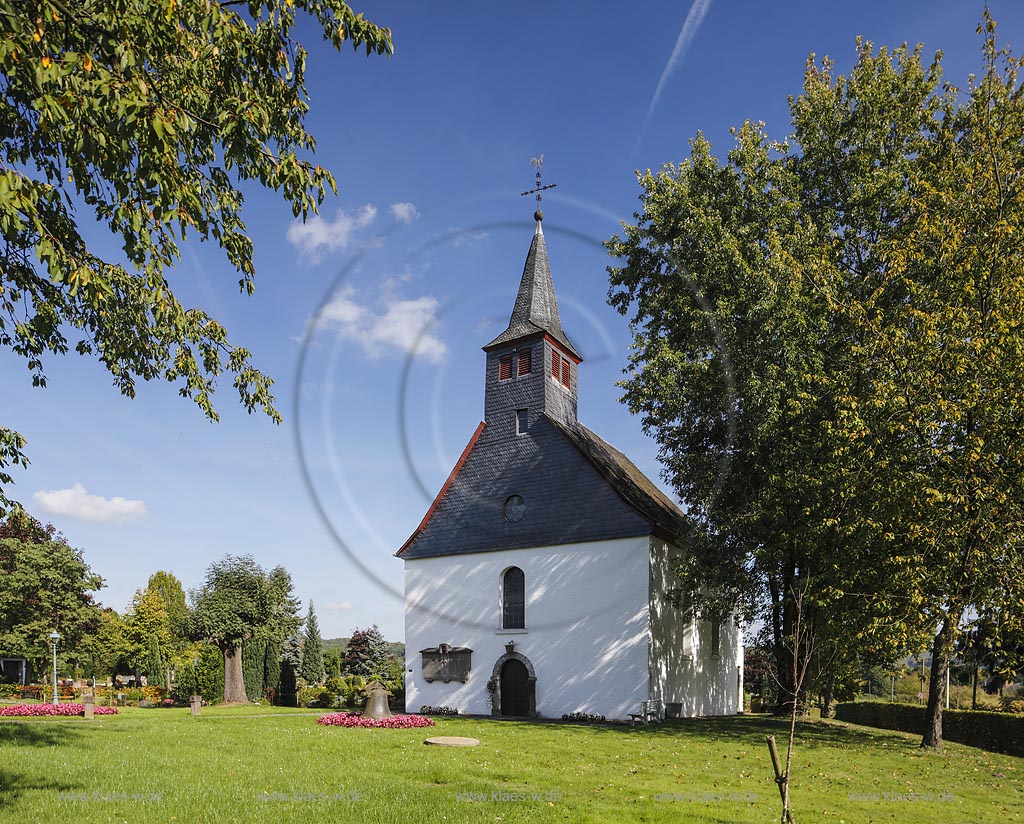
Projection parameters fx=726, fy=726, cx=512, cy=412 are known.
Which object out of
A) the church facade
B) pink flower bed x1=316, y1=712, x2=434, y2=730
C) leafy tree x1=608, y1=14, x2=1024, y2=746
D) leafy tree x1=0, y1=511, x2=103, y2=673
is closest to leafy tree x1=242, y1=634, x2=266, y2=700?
the church facade

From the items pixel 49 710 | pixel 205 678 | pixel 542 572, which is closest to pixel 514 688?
pixel 542 572

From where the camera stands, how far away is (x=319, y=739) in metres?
18.2

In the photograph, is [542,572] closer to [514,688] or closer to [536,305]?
[514,688]

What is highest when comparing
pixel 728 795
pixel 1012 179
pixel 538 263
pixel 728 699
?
pixel 538 263

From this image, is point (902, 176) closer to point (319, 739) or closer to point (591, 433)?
point (591, 433)

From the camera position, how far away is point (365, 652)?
59.4 m

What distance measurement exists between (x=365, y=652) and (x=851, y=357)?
49.3m

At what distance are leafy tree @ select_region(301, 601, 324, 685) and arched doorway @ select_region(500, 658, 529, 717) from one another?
31746 millimetres

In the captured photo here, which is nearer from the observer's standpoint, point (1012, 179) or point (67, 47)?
point (67, 47)

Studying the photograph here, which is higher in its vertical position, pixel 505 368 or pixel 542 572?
pixel 505 368

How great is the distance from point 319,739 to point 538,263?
2439 cm

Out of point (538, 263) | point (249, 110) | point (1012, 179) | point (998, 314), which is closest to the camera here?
point (249, 110)

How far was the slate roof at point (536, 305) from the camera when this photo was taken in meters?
33.4

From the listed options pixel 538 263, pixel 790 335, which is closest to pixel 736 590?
pixel 790 335
